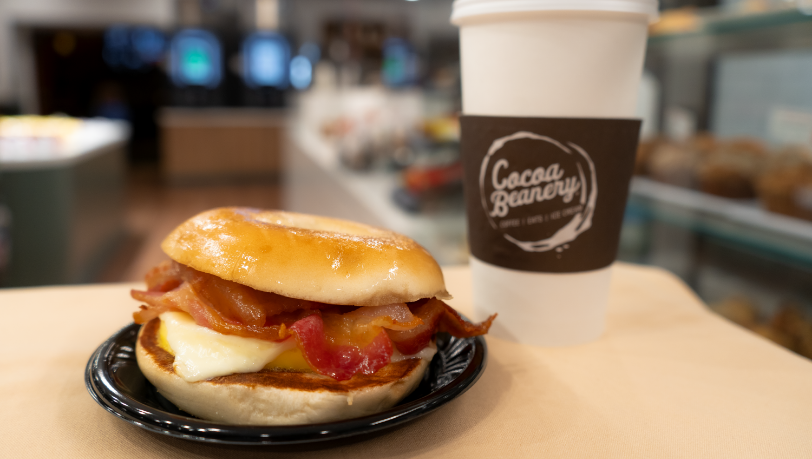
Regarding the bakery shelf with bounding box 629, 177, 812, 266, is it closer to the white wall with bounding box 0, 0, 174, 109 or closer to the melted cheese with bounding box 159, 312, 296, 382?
the melted cheese with bounding box 159, 312, 296, 382

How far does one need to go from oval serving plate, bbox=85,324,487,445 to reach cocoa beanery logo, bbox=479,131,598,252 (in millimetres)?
198

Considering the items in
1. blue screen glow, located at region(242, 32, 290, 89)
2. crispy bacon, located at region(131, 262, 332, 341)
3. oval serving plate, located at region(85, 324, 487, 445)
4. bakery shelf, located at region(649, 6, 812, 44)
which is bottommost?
oval serving plate, located at region(85, 324, 487, 445)

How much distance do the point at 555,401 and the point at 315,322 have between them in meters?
0.35

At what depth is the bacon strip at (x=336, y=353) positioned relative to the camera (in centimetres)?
67

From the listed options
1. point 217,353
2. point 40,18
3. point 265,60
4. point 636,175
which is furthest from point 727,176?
point 40,18

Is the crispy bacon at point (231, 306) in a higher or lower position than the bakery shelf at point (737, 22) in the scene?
lower

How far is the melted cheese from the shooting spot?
663 millimetres

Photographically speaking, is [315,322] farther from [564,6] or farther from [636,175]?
[636,175]

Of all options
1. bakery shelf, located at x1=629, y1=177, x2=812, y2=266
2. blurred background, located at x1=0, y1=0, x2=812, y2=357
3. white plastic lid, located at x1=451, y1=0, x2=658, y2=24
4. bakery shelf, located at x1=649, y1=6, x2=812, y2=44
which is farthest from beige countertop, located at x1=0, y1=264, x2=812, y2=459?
bakery shelf, located at x1=649, y1=6, x2=812, y2=44

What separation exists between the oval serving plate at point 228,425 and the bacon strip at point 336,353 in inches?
2.5

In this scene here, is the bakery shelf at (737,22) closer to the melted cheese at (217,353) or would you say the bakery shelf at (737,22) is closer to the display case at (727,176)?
the display case at (727,176)

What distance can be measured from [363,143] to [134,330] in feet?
10.2

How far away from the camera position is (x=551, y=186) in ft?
2.83

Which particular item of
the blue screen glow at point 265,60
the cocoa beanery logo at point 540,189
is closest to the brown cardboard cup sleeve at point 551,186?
the cocoa beanery logo at point 540,189
